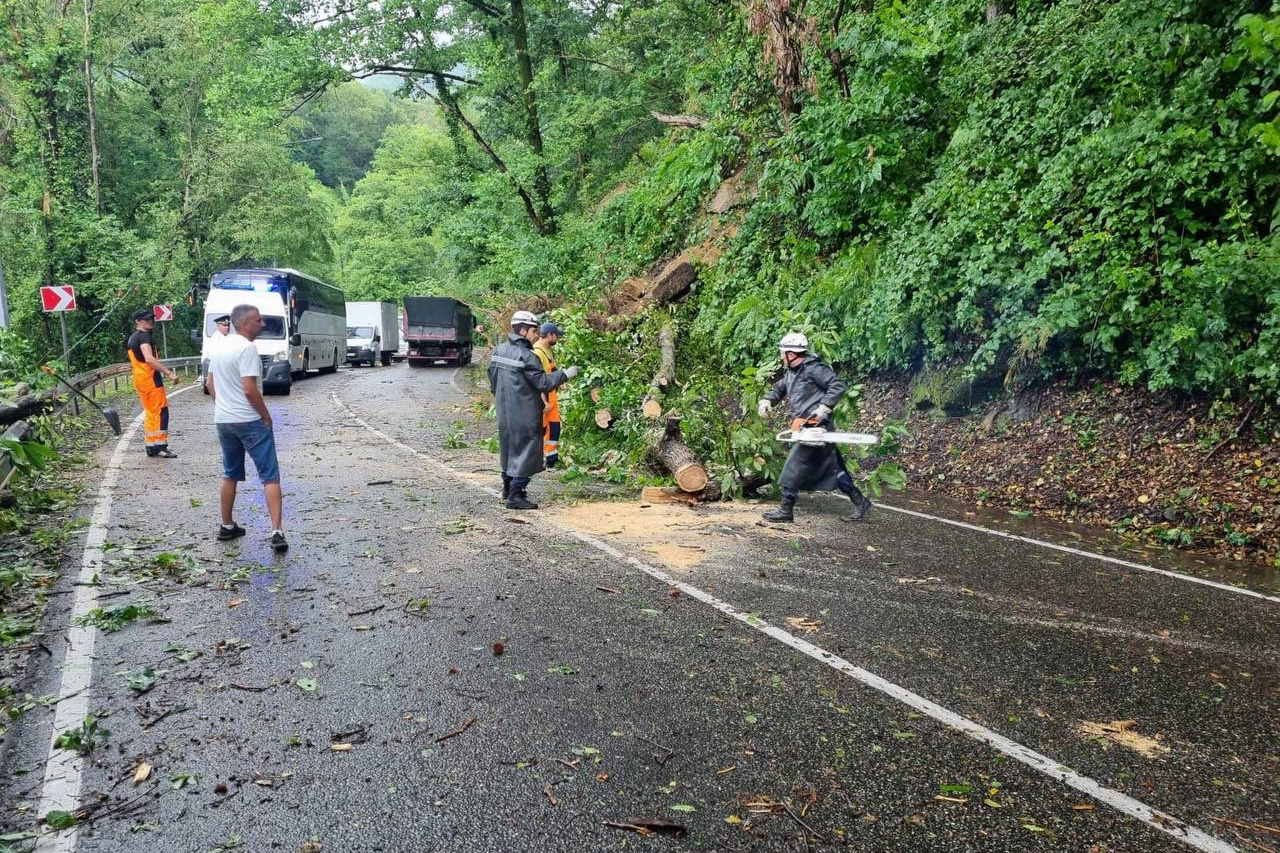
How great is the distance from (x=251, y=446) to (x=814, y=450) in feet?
17.0

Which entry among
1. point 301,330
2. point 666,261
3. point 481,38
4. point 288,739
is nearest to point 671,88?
point 481,38

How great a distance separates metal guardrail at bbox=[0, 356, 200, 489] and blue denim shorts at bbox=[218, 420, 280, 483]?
5.21ft

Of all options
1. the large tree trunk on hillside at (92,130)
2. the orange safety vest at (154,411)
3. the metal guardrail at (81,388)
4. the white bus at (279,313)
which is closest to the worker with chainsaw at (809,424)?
the metal guardrail at (81,388)

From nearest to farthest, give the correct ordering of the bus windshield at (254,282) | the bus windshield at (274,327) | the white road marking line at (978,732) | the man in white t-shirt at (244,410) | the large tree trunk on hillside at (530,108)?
the white road marking line at (978,732) → the man in white t-shirt at (244,410) → the large tree trunk on hillside at (530,108) → the bus windshield at (274,327) → the bus windshield at (254,282)

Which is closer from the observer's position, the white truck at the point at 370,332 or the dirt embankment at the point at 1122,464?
the dirt embankment at the point at 1122,464

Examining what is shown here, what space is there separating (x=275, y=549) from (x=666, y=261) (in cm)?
1303

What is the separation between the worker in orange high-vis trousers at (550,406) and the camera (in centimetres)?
958

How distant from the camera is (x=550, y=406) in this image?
11320 millimetres

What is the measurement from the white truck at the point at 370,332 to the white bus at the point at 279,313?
11653 millimetres

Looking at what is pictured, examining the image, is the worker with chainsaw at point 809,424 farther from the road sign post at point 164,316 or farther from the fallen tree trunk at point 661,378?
the road sign post at point 164,316

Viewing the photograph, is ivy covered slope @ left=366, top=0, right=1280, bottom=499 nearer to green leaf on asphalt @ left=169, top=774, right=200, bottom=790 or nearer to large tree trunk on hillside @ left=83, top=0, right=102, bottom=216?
green leaf on asphalt @ left=169, top=774, right=200, bottom=790

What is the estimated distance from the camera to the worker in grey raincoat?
8.79 metres

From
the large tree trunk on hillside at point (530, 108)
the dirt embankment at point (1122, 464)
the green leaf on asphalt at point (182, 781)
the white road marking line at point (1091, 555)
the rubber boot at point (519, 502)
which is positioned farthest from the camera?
the large tree trunk on hillside at point (530, 108)

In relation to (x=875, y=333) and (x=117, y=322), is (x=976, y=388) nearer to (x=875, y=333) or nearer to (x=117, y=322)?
(x=875, y=333)
